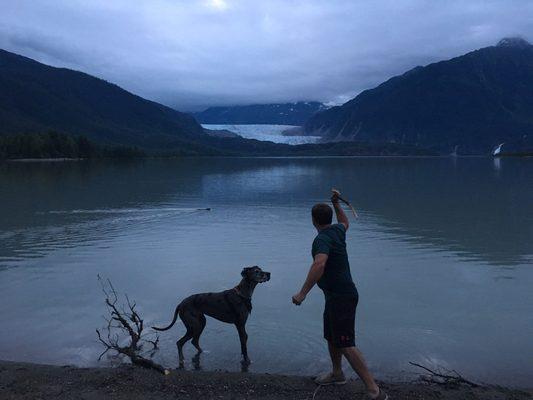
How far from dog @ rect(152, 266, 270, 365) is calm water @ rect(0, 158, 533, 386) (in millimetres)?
487

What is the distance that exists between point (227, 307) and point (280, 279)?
6198 millimetres

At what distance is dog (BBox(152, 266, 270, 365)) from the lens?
891 cm

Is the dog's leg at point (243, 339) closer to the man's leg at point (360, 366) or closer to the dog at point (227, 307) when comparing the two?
the dog at point (227, 307)

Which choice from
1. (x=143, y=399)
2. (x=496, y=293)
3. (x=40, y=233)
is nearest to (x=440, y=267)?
(x=496, y=293)

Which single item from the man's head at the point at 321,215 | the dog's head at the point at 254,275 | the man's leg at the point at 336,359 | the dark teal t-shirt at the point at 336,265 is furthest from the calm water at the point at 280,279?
the man's head at the point at 321,215

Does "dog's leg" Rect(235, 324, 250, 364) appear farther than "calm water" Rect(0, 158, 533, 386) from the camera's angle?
No

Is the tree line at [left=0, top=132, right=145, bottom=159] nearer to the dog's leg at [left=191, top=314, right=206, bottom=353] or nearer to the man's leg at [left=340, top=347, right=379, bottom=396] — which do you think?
the dog's leg at [left=191, top=314, right=206, bottom=353]

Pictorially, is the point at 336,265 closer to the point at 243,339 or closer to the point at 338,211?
the point at 338,211

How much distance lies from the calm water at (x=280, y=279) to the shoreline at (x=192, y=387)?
3.39 feet

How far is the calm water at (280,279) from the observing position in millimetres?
9625

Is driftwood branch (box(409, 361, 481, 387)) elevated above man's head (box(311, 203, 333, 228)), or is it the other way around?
man's head (box(311, 203, 333, 228))

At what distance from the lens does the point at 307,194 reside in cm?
4375

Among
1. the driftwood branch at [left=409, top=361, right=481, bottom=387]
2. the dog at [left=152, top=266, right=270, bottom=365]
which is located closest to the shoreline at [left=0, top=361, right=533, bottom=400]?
the driftwood branch at [left=409, top=361, right=481, bottom=387]

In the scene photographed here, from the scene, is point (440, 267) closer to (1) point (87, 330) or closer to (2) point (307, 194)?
(1) point (87, 330)
